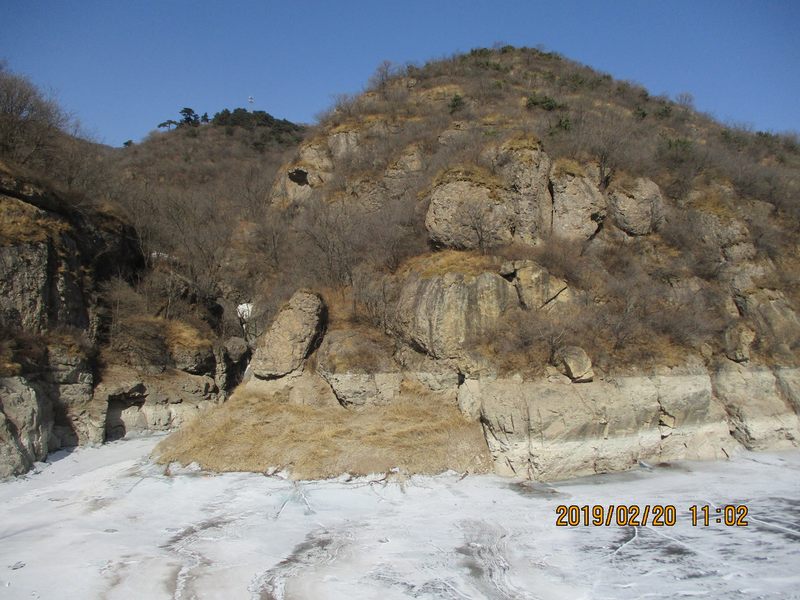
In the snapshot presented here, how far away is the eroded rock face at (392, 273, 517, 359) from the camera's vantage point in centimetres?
1498

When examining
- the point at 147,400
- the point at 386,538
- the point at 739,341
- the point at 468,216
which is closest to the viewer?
the point at 386,538

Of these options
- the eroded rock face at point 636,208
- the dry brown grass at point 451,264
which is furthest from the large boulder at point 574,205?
the dry brown grass at point 451,264

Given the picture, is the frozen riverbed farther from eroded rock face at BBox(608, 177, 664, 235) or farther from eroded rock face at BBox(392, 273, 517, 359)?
eroded rock face at BBox(608, 177, 664, 235)

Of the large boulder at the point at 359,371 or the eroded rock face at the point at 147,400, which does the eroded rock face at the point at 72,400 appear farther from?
the large boulder at the point at 359,371

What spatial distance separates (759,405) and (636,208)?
348 inches

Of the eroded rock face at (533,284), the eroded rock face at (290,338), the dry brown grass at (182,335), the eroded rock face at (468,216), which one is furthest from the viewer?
the dry brown grass at (182,335)

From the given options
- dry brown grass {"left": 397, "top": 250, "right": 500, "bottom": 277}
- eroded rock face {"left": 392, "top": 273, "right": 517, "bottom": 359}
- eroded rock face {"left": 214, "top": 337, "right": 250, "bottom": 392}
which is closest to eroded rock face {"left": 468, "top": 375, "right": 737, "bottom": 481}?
eroded rock face {"left": 392, "top": 273, "right": 517, "bottom": 359}

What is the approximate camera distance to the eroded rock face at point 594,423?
12766 millimetres

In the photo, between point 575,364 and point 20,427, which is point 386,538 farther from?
point 20,427

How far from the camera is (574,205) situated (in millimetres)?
18766

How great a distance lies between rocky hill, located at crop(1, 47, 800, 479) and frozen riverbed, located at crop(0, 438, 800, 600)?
52.3 inches

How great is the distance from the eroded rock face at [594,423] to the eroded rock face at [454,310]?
1660 mm

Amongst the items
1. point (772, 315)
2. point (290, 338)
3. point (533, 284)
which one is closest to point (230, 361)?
point (290, 338)

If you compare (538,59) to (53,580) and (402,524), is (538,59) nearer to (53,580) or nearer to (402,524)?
(402,524)
